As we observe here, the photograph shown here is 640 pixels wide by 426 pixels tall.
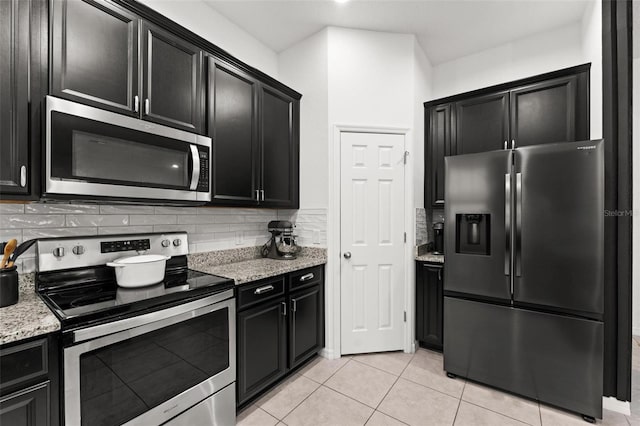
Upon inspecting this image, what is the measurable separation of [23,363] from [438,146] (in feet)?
10.9

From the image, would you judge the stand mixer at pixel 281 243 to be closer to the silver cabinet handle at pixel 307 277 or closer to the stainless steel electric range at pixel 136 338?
the silver cabinet handle at pixel 307 277

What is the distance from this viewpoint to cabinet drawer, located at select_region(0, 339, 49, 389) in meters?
0.99

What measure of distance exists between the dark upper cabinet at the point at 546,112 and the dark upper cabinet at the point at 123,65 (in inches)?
108

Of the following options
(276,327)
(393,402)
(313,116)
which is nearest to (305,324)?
(276,327)

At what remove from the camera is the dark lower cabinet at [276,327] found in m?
1.89

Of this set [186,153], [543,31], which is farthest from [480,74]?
[186,153]

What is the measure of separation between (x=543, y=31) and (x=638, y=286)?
8.53 feet

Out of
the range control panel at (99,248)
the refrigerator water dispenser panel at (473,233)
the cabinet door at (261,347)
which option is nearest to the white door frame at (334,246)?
the cabinet door at (261,347)

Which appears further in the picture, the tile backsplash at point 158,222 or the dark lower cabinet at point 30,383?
the tile backsplash at point 158,222

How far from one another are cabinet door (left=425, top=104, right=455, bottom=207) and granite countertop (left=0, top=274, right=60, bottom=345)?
3011mm

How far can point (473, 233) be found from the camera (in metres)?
2.25

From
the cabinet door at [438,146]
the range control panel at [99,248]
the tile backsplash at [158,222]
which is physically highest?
the cabinet door at [438,146]

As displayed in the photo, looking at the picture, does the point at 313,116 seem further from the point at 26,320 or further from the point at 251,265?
the point at 26,320

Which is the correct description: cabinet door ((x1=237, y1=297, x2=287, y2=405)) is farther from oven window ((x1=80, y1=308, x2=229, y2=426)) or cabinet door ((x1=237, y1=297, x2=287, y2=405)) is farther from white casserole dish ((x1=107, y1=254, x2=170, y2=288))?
white casserole dish ((x1=107, y1=254, x2=170, y2=288))
